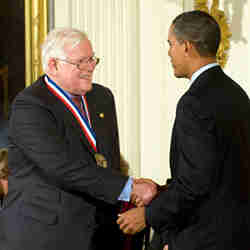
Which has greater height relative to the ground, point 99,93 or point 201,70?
point 201,70

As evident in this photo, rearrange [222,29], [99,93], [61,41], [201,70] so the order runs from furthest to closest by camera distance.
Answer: [222,29]
[99,93]
[61,41]
[201,70]

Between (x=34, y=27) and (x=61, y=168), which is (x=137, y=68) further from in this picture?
(x=61, y=168)

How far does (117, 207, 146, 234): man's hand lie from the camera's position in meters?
3.11

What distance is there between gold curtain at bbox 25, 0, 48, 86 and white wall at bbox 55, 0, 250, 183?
14 cm

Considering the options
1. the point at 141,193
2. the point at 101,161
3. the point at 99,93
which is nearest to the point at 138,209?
the point at 141,193

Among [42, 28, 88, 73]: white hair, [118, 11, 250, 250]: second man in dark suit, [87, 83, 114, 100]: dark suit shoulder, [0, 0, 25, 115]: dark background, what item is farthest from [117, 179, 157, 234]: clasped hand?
[0, 0, 25, 115]: dark background

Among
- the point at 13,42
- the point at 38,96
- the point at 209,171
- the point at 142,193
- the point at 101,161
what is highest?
the point at 13,42

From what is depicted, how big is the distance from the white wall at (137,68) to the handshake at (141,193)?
2179 mm

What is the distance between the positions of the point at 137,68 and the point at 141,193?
2.45m

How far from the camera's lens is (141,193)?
323 centimetres

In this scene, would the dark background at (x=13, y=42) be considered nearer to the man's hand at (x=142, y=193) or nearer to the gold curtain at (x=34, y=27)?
the gold curtain at (x=34, y=27)

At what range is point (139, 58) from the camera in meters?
5.50

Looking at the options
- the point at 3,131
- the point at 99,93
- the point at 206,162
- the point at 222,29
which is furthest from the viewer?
the point at 3,131

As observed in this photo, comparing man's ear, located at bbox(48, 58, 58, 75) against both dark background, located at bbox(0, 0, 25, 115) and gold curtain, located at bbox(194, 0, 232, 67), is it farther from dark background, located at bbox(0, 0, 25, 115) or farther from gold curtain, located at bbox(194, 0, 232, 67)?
dark background, located at bbox(0, 0, 25, 115)
